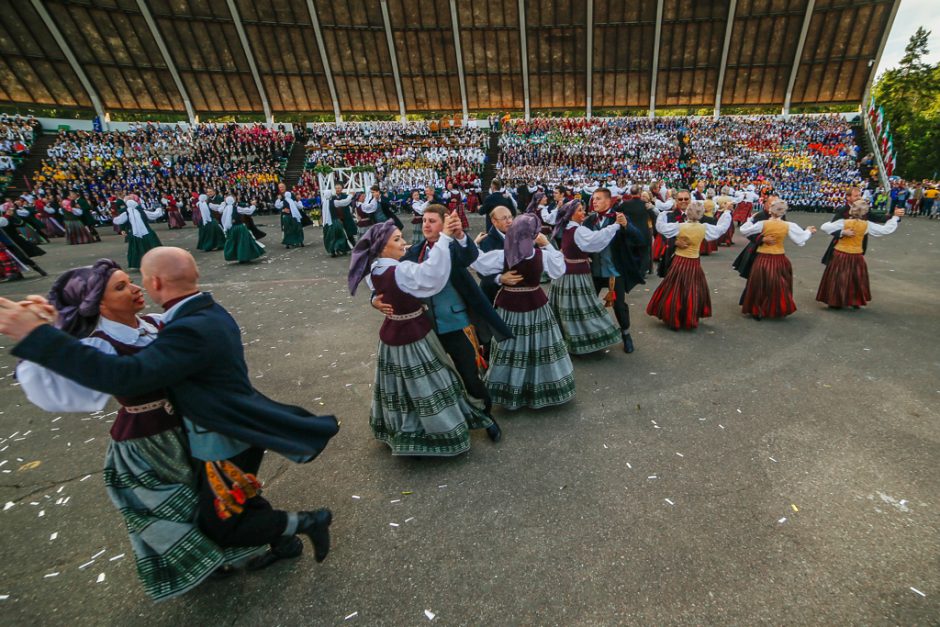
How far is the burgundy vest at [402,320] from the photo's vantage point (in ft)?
10.6

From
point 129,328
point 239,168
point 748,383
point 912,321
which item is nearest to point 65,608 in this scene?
point 129,328

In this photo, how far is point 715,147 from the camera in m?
26.2

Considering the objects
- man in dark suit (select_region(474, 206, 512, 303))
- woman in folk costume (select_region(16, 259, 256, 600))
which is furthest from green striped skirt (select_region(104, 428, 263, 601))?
man in dark suit (select_region(474, 206, 512, 303))

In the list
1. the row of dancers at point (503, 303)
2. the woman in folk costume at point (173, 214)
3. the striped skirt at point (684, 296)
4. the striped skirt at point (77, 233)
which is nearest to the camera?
the row of dancers at point (503, 303)

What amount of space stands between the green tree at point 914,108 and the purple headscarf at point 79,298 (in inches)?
1700

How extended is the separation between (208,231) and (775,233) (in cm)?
1505

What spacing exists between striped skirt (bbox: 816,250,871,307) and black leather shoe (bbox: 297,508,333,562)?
8.10 m

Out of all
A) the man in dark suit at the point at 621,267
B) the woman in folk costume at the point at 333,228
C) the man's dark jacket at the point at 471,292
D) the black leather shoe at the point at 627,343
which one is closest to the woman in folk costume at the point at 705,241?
the man in dark suit at the point at 621,267

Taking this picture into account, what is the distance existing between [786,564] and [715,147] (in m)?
29.5

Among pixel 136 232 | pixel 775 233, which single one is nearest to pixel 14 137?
pixel 136 232

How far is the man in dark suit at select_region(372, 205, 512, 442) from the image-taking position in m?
3.39

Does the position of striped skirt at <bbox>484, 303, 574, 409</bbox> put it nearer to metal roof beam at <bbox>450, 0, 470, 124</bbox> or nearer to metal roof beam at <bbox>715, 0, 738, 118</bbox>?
metal roof beam at <bbox>450, 0, 470, 124</bbox>

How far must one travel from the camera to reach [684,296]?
6172 mm

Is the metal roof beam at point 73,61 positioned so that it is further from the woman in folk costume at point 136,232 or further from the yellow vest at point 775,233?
the yellow vest at point 775,233
